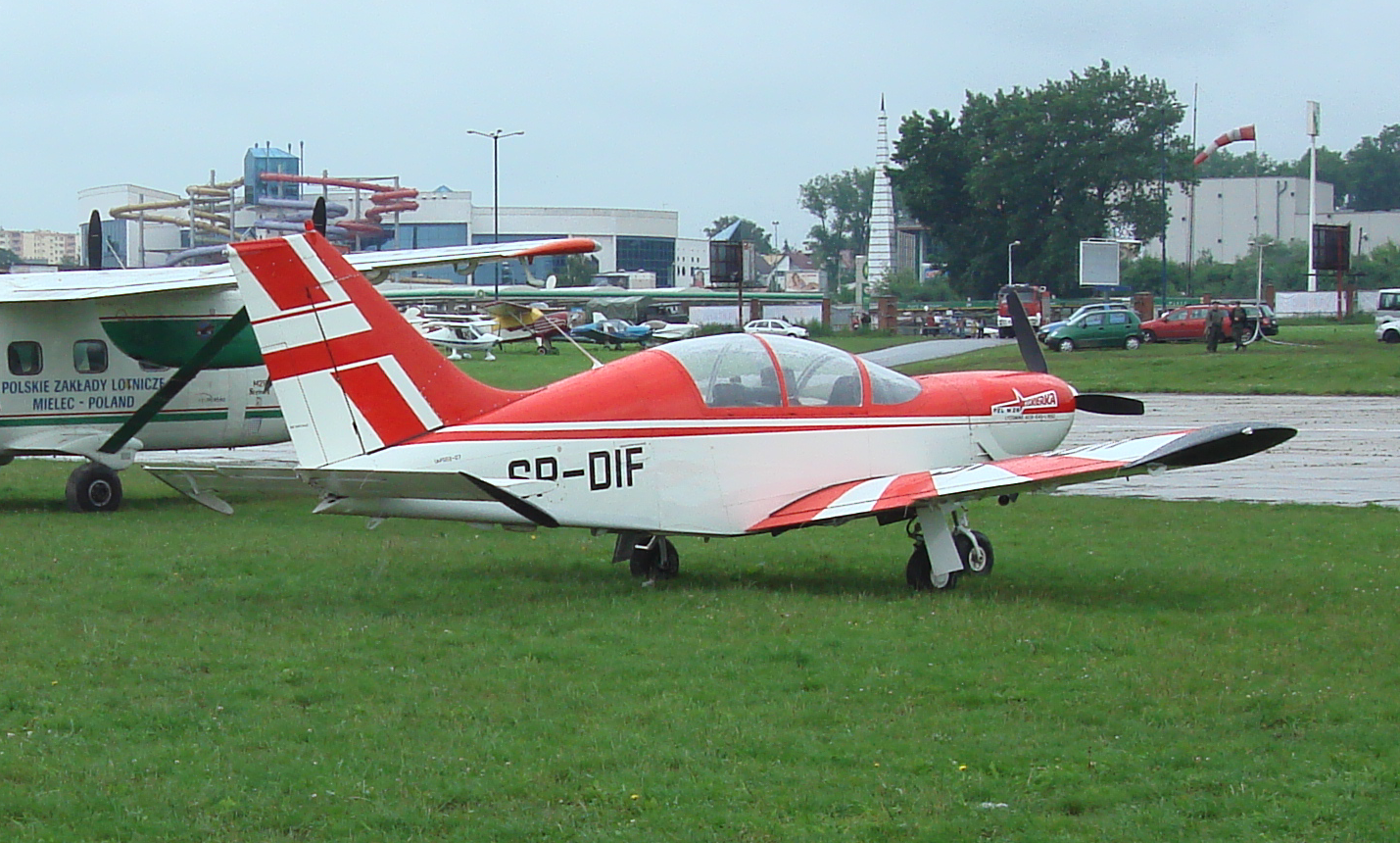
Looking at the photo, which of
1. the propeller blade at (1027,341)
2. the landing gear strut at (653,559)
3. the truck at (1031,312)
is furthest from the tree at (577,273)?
the landing gear strut at (653,559)

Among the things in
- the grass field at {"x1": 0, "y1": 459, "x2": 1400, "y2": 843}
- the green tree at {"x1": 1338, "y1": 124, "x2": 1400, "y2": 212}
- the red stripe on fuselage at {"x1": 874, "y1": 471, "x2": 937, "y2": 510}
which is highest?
the green tree at {"x1": 1338, "y1": 124, "x2": 1400, "y2": 212}

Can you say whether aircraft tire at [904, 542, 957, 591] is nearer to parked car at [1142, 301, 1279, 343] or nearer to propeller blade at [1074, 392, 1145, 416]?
propeller blade at [1074, 392, 1145, 416]

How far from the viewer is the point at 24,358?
55.7 ft

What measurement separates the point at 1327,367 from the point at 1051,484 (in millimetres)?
30554

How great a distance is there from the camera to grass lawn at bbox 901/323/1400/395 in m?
35.5

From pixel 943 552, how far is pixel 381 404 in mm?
4241

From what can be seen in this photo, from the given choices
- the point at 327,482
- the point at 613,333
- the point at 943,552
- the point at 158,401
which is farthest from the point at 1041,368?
the point at 613,333

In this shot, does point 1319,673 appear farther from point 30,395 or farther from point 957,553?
point 30,395

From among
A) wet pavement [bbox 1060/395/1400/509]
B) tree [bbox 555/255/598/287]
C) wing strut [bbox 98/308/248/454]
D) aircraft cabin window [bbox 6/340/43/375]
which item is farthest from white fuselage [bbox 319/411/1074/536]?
tree [bbox 555/255/598/287]

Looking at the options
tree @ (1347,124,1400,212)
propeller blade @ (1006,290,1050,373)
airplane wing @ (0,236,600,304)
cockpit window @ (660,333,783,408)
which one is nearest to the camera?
cockpit window @ (660,333,783,408)

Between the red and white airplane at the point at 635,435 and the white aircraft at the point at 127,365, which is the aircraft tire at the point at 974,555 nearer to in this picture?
the red and white airplane at the point at 635,435

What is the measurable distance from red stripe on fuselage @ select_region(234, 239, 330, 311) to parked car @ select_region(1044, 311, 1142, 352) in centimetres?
4615

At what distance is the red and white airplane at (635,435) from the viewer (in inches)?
415

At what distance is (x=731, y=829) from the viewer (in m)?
5.86
